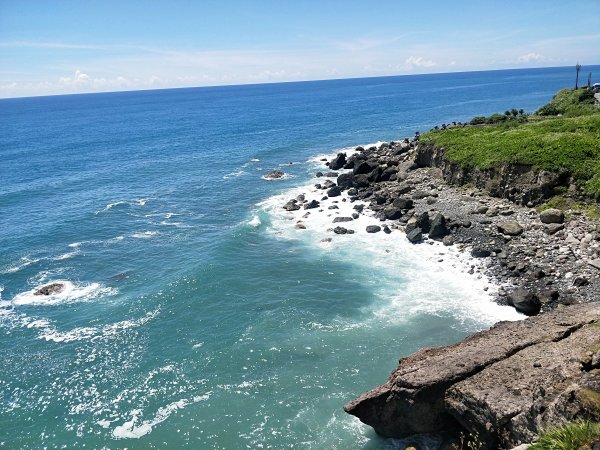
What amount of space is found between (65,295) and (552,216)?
45074mm

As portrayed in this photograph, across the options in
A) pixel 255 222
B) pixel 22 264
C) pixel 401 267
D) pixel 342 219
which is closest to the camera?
pixel 401 267

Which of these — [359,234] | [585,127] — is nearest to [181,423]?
[359,234]

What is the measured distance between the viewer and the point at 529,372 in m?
19.4

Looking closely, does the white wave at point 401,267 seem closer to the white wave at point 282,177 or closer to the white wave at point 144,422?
the white wave at point 144,422

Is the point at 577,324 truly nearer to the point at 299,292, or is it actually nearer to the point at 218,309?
the point at 299,292

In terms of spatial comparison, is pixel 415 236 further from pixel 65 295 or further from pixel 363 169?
pixel 65 295

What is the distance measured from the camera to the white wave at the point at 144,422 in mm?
25345

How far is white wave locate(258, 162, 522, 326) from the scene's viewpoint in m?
34.4

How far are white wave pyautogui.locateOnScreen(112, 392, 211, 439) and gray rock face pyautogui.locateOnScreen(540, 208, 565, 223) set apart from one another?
110ft

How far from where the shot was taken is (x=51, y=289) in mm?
41875

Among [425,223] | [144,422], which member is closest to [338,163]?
[425,223]

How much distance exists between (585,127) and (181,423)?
5489 centimetres

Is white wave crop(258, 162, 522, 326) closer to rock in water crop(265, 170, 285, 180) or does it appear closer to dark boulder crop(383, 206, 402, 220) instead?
dark boulder crop(383, 206, 402, 220)

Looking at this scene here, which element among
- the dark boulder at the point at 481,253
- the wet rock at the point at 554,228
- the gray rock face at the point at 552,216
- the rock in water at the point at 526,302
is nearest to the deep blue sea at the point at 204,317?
the rock in water at the point at 526,302
